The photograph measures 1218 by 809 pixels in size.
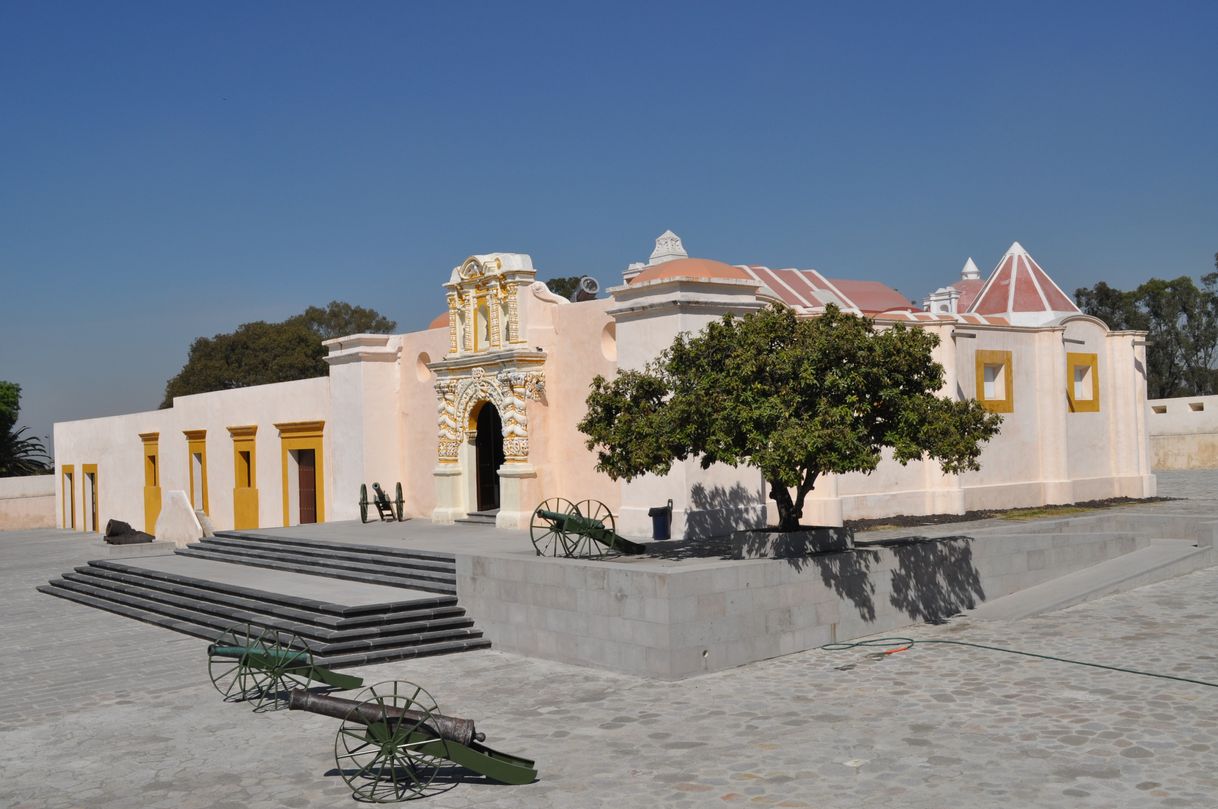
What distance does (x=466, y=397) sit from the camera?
68.1 feet

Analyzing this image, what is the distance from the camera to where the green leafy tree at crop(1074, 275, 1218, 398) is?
199 feet

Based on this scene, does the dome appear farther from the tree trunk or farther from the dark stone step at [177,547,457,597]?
the dark stone step at [177,547,457,597]

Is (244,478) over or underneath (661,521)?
over

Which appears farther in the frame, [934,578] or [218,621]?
[218,621]

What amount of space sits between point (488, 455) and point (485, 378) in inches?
77.7

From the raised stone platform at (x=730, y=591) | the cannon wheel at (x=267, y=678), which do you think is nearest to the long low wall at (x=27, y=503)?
the raised stone platform at (x=730, y=591)

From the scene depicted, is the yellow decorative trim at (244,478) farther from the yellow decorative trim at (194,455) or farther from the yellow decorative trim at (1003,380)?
the yellow decorative trim at (1003,380)

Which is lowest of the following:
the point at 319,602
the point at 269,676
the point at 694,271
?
the point at 269,676

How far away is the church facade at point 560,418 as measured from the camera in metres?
16.9

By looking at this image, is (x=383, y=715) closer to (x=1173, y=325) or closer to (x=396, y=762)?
(x=396, y=762)

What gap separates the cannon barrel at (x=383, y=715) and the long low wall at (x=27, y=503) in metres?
34.5

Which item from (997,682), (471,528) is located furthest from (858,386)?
(471,528)

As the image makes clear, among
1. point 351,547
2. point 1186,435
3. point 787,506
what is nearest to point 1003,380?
point 787,506

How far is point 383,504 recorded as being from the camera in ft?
74.1
